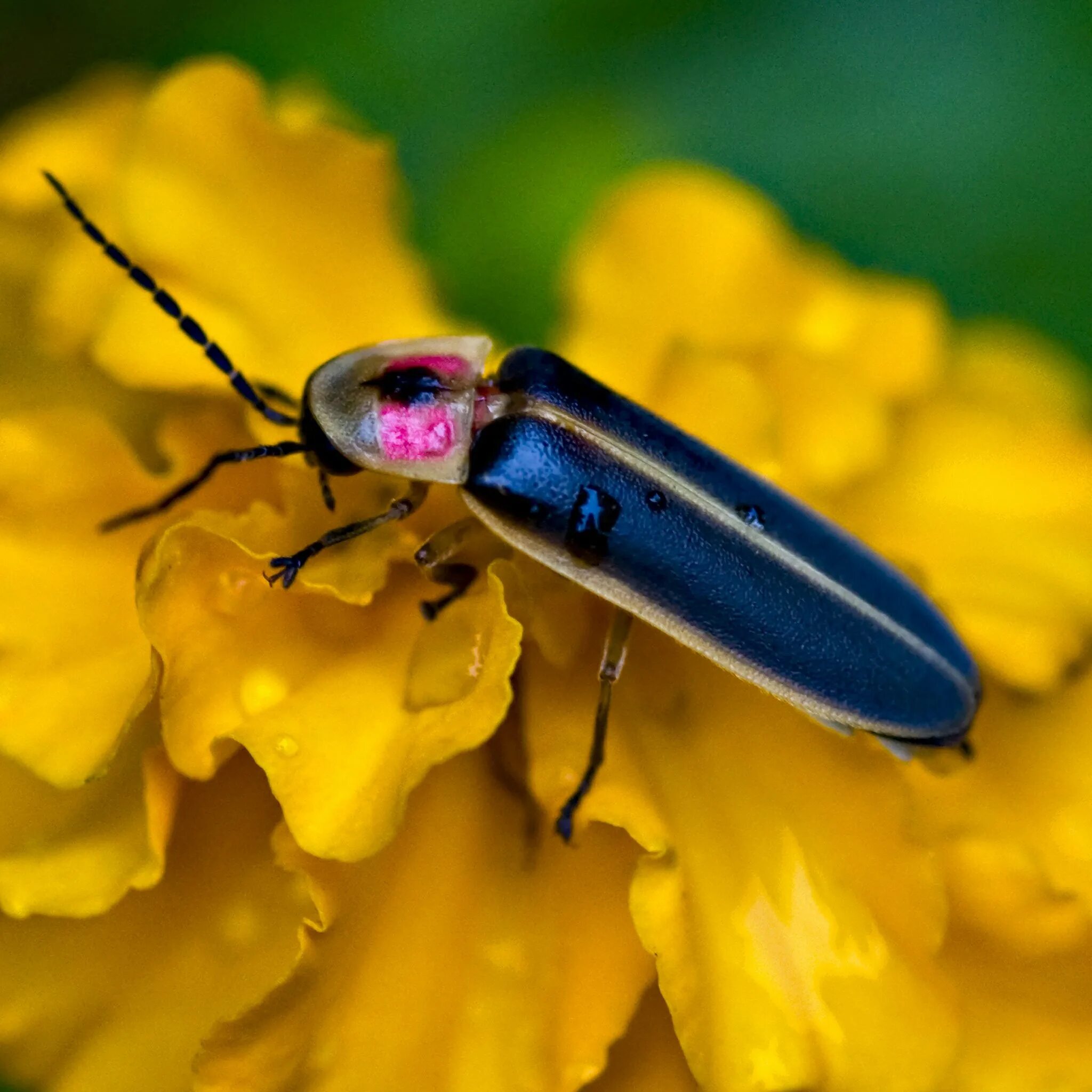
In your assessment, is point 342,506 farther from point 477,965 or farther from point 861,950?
point 861,950

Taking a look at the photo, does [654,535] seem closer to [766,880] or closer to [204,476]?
[766,880]

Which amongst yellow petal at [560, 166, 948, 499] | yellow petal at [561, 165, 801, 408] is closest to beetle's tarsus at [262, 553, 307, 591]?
yellow petal at [560, 166, 948, 499]

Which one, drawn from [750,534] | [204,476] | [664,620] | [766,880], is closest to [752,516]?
[750,534]

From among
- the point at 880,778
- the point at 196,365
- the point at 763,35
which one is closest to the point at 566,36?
the point at 763,35

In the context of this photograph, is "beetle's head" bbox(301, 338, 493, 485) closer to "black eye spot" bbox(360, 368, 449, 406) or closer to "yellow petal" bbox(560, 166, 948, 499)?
"black eye spot" bbox(360, 368, 449, 406)

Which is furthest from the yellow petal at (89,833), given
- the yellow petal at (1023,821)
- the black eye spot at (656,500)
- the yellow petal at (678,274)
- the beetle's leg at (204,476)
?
the yellow petal at (678,274)

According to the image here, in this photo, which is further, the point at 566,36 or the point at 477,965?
the point at 566,36

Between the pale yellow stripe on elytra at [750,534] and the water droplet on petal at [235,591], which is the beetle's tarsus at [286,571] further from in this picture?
the pale yellow stripe on elytra at [750,534]
